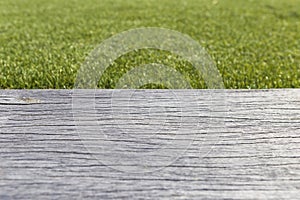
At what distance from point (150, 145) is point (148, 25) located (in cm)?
362

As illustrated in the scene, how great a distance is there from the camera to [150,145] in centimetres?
173

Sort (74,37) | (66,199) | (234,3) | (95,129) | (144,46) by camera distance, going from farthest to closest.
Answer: (234,3)
(74,37)
(144,46)
(95,129)
(66,199)

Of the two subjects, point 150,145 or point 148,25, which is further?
point 148,25

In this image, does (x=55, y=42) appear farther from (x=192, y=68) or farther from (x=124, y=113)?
(x=124, y=113)

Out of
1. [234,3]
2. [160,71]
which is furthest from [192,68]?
[234,3]

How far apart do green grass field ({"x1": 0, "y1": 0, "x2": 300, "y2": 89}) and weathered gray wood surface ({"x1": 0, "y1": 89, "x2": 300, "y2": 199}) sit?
0.70 m

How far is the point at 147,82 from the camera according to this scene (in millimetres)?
2664

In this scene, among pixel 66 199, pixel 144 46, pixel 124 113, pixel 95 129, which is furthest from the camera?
pixel 144 46

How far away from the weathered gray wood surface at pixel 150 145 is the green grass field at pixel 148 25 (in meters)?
0.70

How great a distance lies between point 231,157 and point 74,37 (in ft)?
9.94

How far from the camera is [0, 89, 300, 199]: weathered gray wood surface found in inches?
59.4

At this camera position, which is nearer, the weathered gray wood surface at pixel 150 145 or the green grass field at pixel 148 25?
the weathered gray wood surface at pixel 150 145

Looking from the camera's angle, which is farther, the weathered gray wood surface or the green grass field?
the green grass field

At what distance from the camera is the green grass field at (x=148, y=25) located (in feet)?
9.78
